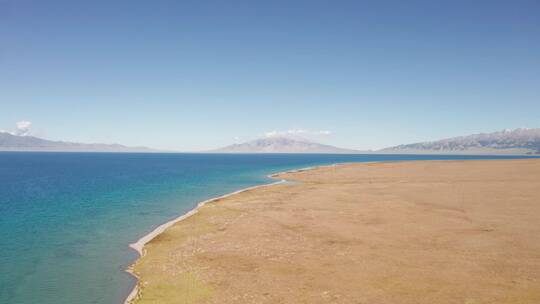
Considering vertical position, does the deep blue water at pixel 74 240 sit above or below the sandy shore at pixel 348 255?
below

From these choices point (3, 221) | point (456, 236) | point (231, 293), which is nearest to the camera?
point (231, 293)

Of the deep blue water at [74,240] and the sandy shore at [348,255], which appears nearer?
the sandy shore at [348,255]

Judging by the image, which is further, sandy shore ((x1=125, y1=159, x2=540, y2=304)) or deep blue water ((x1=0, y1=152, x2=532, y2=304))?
deep blue water ((x1=0, y1=152, x2=532, y2=304))

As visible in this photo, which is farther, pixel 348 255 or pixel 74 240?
pixel 74 240

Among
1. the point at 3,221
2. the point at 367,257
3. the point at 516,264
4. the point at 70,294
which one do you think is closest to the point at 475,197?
the point at 516,264

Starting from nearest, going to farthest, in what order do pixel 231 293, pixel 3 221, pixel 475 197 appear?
pixel 231 293, pixel 3 221, pixel 475 197

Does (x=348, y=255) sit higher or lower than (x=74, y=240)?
higher

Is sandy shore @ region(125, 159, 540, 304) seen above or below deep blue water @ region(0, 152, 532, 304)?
above

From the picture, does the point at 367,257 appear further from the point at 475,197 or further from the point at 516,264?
the point at 475,197
